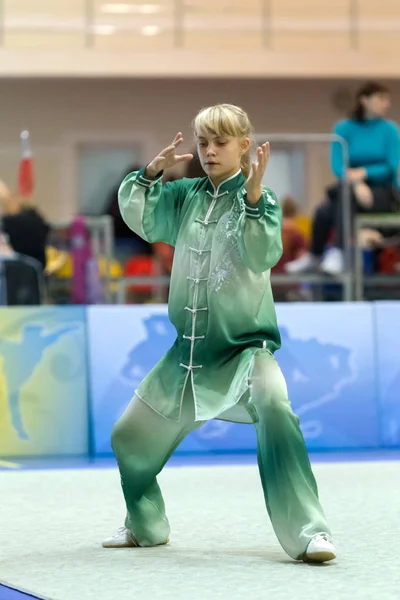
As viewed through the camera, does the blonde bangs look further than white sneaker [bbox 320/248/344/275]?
No

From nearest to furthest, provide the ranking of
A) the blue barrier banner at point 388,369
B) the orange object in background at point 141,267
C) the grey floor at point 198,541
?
1. the grey floor at point 198,541
2. the blue barrier banner at point 388,369
3. the orange object in background at point 141,267

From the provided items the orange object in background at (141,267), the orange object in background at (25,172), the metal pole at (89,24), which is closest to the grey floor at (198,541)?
the orange object in background at (25,172)

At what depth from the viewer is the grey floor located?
134 inches

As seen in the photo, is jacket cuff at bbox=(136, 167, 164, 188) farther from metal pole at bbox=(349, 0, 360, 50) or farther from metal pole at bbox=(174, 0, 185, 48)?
metal pole at bbox=(349, 0, 360, 50)

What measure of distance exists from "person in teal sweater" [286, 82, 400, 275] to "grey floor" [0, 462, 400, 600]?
235 centimetres

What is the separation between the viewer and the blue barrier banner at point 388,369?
287 inches

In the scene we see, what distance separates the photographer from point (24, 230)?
8.46m

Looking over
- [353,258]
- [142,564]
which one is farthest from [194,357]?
[353,258]

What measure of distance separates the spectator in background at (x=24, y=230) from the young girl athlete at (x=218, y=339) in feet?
14.2

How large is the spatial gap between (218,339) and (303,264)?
15.2 ft

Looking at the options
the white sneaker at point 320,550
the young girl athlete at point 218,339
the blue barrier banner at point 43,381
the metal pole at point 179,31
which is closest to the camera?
the white sneaker at point 320,550

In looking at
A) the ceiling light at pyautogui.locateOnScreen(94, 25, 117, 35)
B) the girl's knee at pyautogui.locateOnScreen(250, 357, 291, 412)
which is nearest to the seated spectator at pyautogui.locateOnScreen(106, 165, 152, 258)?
the ceiling light at pyautogui.locateOnScreen(94, 25, 117, 35)

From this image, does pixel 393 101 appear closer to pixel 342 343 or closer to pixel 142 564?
pixel 342 343

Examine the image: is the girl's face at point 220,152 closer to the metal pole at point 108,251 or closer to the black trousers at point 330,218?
the black trousers at point 330,218
